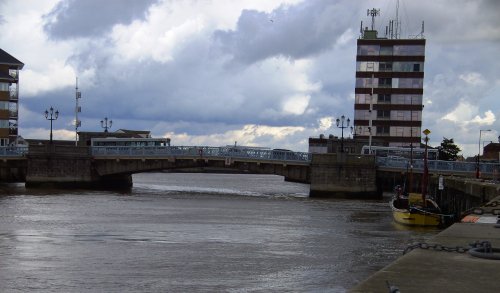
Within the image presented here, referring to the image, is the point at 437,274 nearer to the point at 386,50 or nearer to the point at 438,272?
the point at 438,272

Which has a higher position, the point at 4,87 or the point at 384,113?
the point at 4,87

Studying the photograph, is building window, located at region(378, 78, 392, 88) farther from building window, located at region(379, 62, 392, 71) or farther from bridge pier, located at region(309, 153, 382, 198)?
bridge pier, located at region(309, 153, 382, 198)

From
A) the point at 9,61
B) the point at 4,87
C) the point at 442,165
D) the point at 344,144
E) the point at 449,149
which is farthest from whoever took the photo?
the point at 449,149

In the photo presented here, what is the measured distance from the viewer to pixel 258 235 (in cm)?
3594

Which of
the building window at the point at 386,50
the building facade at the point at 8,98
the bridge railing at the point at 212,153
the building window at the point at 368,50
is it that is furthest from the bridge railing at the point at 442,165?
the building facade at the point at 8,98

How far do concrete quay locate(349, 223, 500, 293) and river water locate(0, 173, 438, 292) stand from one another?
19.0 ft

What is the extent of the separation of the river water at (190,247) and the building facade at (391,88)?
68.0 m

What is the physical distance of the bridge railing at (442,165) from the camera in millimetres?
72812

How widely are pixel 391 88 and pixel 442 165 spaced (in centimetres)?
4746

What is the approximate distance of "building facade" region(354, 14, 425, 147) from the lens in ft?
398

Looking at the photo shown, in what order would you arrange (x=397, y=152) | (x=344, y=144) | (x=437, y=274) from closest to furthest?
(x=437, y=274)
(x=397, y=152)
(x=344, y=144)

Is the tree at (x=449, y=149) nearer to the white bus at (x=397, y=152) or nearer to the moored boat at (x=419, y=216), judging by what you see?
the white bus at (x=397, y=152)

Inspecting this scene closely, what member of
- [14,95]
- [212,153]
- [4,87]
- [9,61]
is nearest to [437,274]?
[212,153]

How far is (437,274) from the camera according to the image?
43.9 feet
